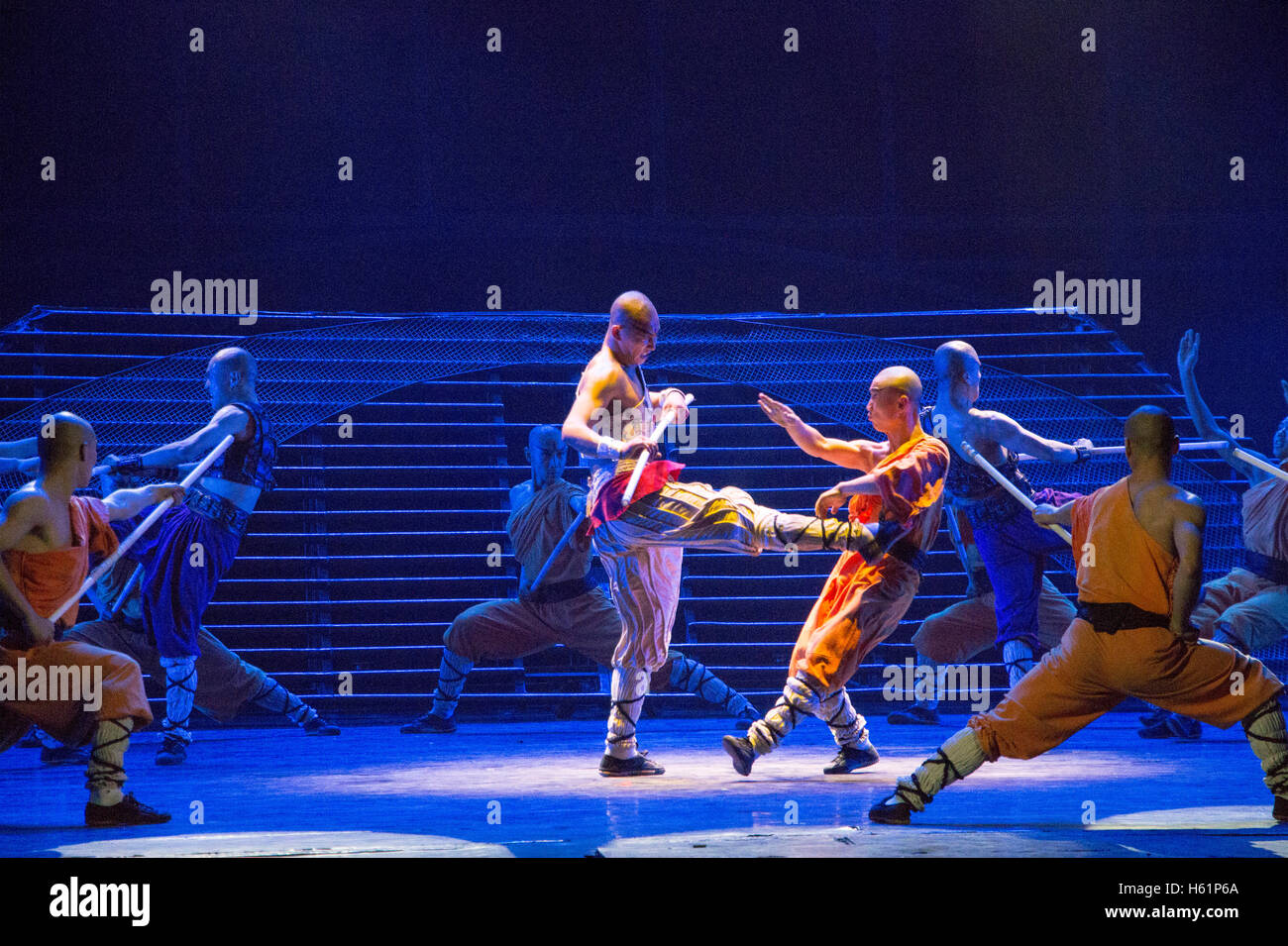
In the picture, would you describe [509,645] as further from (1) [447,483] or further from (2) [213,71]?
(2) [213,71]

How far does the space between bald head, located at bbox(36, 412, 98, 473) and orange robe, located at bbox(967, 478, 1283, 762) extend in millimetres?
2838

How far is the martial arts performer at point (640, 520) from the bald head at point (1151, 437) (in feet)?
3.22

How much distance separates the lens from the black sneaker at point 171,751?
555 cm

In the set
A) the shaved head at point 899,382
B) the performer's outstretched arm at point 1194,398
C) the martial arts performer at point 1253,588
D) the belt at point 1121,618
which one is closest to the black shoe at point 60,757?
the shaved head at point 899,382

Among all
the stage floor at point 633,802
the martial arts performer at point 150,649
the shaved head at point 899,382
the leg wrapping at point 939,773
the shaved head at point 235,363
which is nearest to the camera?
the stage floor at point 633,802

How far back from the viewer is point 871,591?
467 centimetres

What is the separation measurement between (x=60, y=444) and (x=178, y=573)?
1.74 m

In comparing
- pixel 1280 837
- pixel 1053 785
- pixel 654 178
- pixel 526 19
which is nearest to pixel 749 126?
pixel 654 178

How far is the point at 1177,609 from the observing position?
3.78 m

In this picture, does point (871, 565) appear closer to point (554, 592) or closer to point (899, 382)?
point (899, 382)

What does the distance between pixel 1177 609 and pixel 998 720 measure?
22.9 inches

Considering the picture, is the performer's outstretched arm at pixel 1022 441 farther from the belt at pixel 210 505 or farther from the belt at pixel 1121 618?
the belt at pixel 210 505

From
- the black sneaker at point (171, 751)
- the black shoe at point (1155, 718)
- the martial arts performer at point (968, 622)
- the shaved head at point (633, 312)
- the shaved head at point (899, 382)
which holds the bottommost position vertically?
the black shoe at point (1155, 718)

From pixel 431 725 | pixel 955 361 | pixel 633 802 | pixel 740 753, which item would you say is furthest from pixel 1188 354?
pixel 431 725
